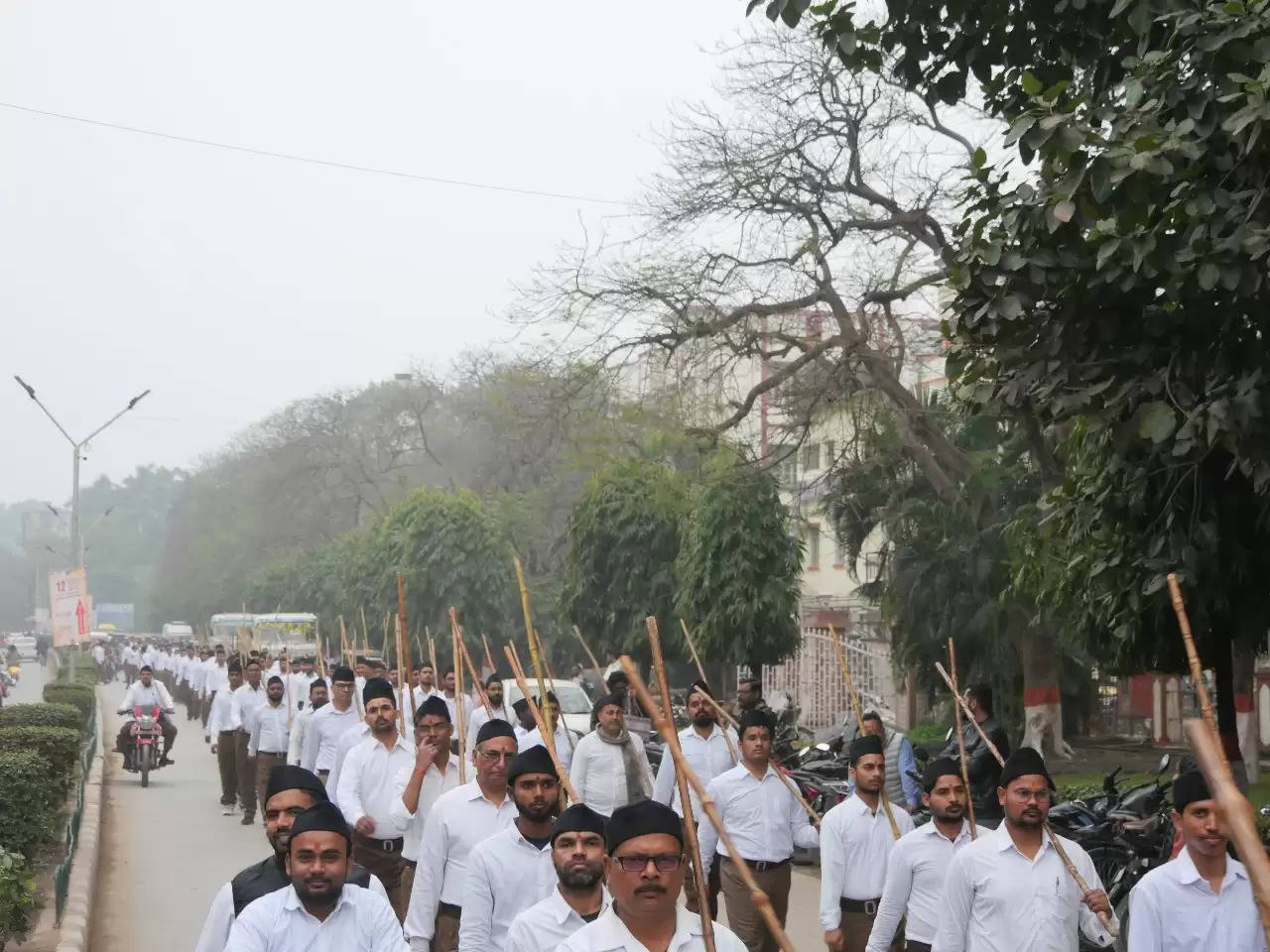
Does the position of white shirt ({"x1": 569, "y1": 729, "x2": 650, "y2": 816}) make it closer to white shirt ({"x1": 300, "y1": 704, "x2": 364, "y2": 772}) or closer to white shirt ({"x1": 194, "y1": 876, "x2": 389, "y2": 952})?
white shirt ({"x1": 300, "y1": 704, "x2": 364, "y2": 772})

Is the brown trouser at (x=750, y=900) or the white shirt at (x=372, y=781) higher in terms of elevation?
the white shirt at (x=372, y=781)

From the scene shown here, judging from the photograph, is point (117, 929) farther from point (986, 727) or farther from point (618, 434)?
point (618, 434)

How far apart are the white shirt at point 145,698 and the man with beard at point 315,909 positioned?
62.7 feet

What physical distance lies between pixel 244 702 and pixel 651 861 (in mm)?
16492

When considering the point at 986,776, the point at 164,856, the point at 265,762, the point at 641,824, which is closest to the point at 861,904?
the point at 986,776

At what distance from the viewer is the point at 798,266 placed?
20781mm

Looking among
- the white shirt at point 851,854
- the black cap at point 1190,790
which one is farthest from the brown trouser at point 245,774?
the black cap at point 1190,790

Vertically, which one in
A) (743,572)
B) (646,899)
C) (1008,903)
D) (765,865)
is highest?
(743,572)

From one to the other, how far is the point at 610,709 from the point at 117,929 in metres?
4.20

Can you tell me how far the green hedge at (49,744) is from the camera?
14578 millimetres

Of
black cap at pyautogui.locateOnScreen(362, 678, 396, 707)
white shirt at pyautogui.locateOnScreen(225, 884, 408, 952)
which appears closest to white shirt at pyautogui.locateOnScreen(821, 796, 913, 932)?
black cap at pyautogui.locateOnScreen(362, 678, 396, 707)

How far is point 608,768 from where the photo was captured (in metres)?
11.1

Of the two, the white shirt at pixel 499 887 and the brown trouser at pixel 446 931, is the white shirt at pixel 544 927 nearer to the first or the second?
the white shirt at pixel 499 887

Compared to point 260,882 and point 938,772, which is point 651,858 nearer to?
point 260,882
